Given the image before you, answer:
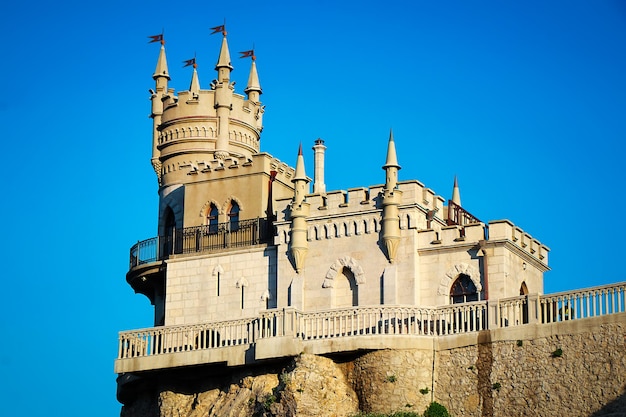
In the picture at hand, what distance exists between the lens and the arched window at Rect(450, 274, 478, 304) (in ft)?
167

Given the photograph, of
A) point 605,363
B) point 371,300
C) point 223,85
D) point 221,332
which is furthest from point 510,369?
point 223,85

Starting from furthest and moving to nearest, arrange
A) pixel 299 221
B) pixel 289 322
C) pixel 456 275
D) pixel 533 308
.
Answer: pixel 299 221 < pixel 456 275 < pixel 289 322 < pixel 533 308

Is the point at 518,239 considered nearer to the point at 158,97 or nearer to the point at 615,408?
the point at 615,408

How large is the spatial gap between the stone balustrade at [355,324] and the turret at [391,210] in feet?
9.41

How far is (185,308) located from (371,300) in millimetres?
6896

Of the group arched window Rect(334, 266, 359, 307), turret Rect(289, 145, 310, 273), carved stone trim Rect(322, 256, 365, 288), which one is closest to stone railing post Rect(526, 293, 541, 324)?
carved stone trim Rect(322, 256, 365, 288)

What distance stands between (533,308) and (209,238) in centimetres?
1319

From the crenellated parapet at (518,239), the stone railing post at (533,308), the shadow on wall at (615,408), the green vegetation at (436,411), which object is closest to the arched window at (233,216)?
the crenellated parapet at (518,239)

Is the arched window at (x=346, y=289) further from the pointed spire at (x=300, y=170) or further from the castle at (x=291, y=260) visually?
the pointed spire at (x=300, y=170)

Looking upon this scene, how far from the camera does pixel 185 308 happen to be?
5516cm

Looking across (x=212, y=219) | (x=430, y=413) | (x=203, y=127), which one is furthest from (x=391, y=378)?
(x=203, y=127)

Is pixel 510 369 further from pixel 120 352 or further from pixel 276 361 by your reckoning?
pixel 120 352

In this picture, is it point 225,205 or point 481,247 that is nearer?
point 481,247

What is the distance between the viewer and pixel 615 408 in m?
44.4
